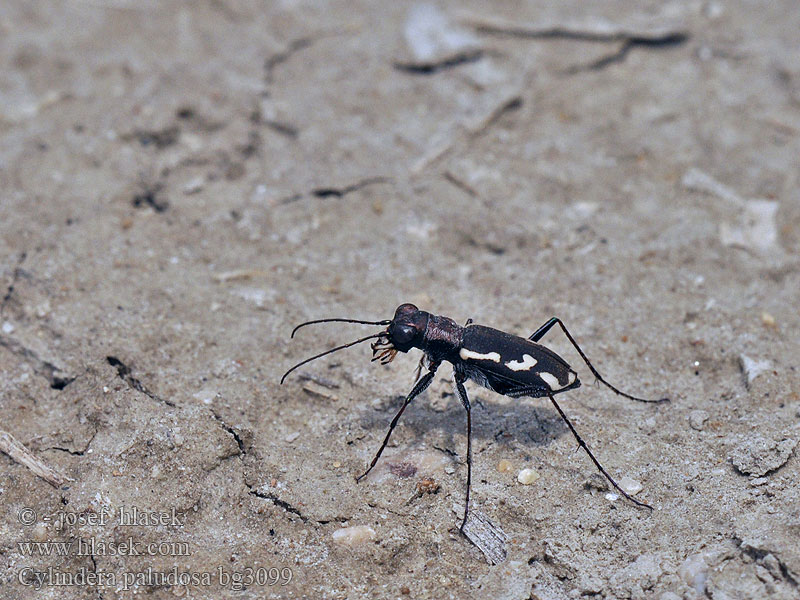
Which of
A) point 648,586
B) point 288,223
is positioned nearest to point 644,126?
point 288,223

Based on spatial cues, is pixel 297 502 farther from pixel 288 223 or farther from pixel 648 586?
pixel 288 223

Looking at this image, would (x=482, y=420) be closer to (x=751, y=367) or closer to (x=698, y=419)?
(x=698, y=419)

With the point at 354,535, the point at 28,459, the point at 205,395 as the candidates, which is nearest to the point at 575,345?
the point at 354,535

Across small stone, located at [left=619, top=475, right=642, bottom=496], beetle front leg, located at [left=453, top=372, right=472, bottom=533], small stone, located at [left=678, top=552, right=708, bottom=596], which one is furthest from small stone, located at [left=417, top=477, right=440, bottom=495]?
small stone, located at [left=678, top=552, right=708, bottom=596]

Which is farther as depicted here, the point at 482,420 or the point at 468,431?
the point at 482,420

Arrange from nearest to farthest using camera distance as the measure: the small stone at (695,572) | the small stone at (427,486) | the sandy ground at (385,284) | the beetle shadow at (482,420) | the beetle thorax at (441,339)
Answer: the small stone at (695,572) → the sandy ground at (385,284) → the small stone at (427,486) → the beetle thorax at (441,339) → the beetle shadow at (482,420)

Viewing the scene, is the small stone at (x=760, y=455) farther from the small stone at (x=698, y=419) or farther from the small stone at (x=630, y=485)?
the small stone at (x=630, y=485)

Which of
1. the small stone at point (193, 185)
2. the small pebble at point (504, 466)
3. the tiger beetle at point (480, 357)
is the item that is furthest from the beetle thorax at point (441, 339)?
the small stone at point (193, 185)
